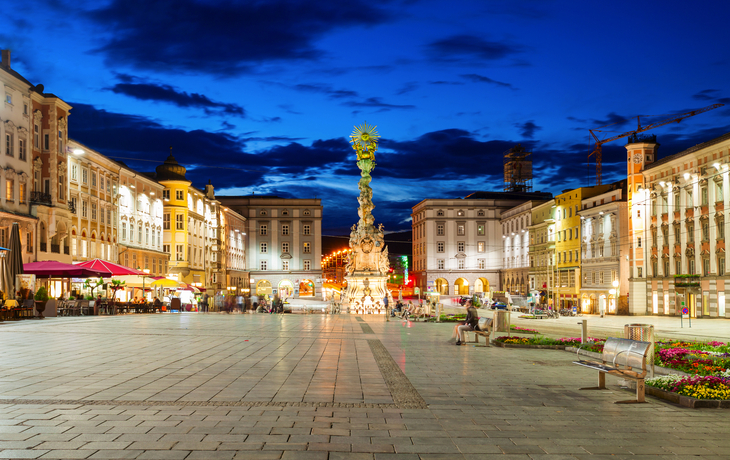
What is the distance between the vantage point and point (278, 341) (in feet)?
73.6

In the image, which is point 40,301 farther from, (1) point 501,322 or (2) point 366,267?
(2) point 366,267

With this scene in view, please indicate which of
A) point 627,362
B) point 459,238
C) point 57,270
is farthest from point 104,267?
point 459,238

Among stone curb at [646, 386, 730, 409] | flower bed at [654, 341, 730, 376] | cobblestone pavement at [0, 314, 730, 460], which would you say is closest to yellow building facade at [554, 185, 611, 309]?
flower bed at [654, 341, 730, 376]

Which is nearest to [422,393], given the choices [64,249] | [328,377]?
[328,377]

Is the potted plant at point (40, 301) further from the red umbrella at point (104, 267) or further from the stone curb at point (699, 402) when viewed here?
the stone curb at point (699, 402)

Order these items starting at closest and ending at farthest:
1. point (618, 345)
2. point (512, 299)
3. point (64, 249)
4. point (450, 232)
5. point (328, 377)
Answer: point (618, 345) → point (328, 377) → point (64, 249) → point (512, 299) → point (450, 232)

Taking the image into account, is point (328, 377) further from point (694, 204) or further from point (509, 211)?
point (509, 211)

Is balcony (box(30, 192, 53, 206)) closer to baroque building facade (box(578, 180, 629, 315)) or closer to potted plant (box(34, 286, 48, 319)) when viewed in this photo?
potted plant (box(34, 286, 48, 319))

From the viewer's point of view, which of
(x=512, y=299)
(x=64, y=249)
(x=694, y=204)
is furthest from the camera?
(x=512, y=299)

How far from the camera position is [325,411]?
9734 mm

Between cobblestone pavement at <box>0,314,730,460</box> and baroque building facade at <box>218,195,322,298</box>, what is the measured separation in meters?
106

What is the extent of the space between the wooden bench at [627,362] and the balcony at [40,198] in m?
40.9

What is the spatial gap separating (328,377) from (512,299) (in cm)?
6625

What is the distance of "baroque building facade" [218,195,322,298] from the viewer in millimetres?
123000
